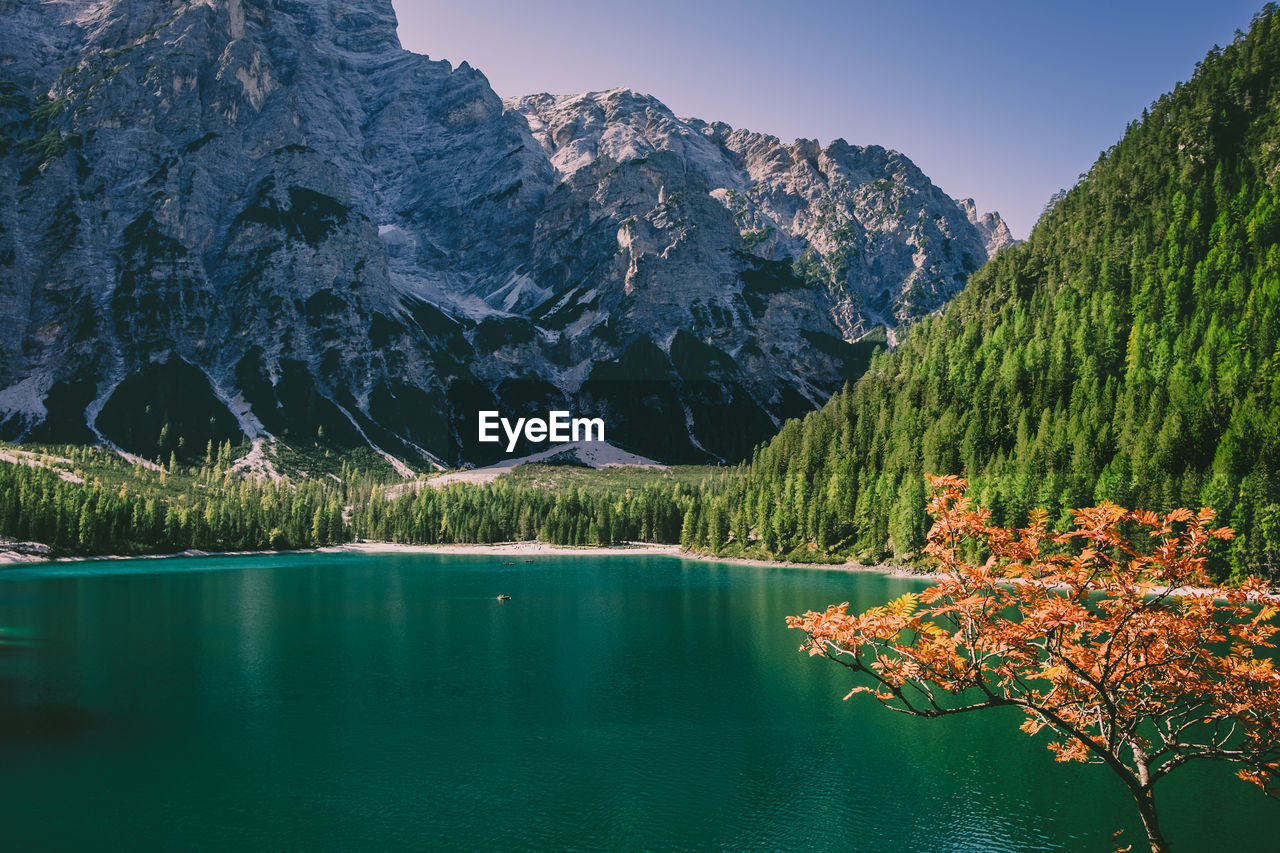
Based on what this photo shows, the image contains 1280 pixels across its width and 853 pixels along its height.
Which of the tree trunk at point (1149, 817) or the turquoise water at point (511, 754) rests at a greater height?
the tree trunk at point (1149, 817)

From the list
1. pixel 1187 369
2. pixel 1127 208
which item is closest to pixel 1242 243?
pixel 1127 208

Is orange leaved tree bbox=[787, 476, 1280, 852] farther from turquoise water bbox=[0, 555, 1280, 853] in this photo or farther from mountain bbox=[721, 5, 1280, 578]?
mountain bbox=[721, 5, 1280, 578]

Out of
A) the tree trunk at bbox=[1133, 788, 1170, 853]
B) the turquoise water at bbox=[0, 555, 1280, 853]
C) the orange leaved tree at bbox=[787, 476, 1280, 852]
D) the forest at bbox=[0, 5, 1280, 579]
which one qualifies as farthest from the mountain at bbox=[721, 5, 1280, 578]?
the tree trunk at bbox=[1133, 788, 1170, 853]

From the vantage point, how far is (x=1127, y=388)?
144 metres

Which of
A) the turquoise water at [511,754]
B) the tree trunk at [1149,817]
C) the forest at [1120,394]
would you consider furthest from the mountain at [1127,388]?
the tree trunk at [1149,817]

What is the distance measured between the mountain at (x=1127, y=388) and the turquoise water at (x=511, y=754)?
2801 inches

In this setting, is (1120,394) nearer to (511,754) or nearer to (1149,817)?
(511,754)

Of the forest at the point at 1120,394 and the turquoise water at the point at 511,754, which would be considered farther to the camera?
the forest at the point at 1120,394

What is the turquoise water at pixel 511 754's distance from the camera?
124 ft

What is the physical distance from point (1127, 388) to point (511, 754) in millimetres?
135130

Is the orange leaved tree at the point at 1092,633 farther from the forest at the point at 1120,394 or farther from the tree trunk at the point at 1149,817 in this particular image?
the forest at the point at 1120,394

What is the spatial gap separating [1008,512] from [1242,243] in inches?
3313

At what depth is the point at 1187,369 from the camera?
140875 mm

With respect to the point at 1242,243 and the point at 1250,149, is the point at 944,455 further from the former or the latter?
the point at 1250,149
